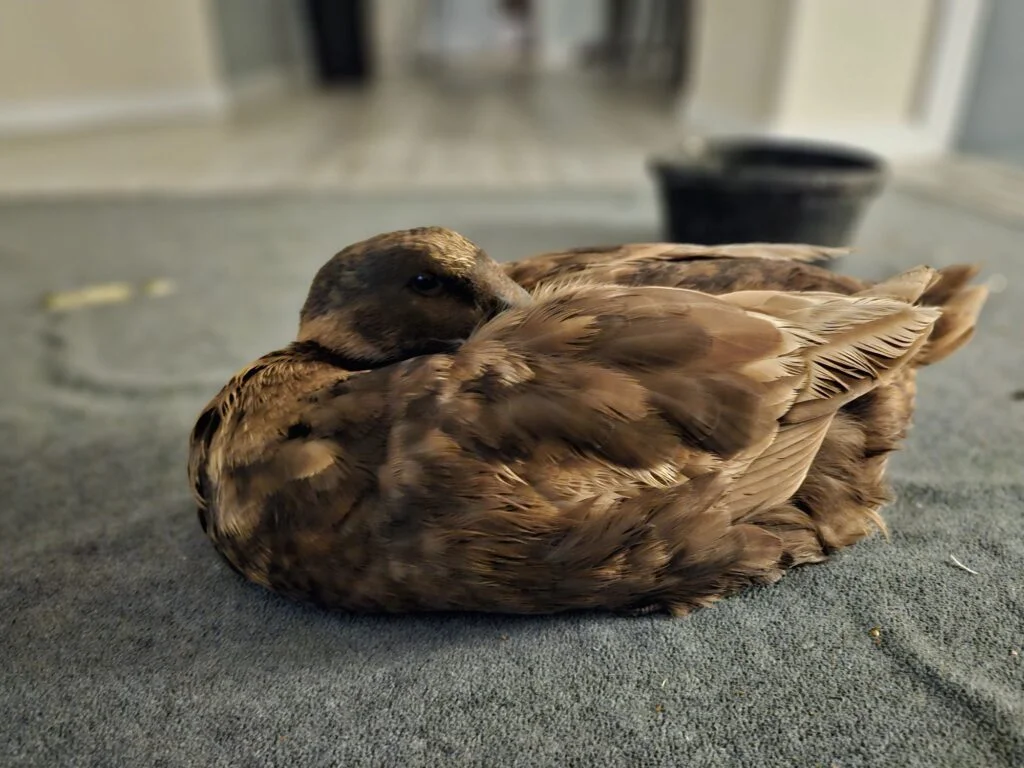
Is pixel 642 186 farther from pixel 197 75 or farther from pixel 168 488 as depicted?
pixel 197 75

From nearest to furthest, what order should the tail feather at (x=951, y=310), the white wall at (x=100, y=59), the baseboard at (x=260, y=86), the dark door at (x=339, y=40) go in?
1. the tail feather at (x=951, y=310)
2. the white wall at (x=100, y=59)
3. the baseboard at (x=260, y=86)
4. the dark door at (x=339, y=40)

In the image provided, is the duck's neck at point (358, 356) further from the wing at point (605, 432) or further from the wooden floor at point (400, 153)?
the wooden floor at point (400, 153)

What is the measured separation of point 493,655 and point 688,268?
469 millimetres

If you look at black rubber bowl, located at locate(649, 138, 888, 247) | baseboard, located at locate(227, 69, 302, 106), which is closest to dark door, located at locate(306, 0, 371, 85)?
baseboard, located at locate(227, 69, 302, 106)

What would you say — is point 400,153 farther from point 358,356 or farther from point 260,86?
point 358,356

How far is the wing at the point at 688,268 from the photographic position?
89 cm

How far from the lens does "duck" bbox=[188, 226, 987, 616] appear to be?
70cm

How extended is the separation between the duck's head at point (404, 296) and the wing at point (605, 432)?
8 cm

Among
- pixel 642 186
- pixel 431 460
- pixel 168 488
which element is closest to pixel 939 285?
pixel 431 460

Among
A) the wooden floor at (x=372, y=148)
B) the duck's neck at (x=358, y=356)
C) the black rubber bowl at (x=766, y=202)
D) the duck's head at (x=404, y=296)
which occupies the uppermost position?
the duck's head at (x=404, y=296)

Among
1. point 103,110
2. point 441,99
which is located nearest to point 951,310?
point 103,110

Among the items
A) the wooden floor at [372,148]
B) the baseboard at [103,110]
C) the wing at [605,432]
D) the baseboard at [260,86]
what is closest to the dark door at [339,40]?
the baseboard at [260,86]

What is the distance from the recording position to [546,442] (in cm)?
70

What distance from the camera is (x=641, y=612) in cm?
81
